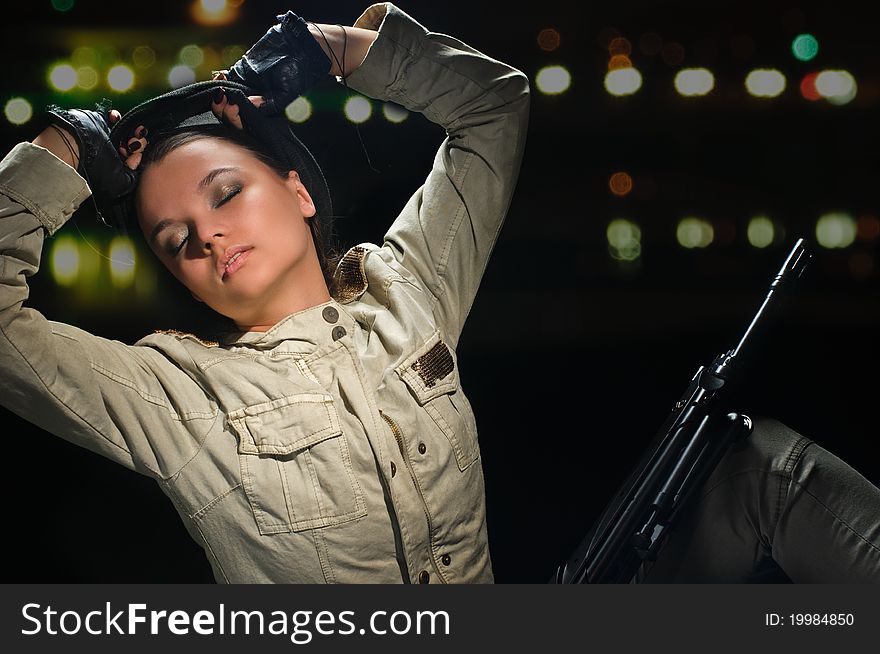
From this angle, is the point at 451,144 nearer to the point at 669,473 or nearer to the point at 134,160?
the point at 134,160

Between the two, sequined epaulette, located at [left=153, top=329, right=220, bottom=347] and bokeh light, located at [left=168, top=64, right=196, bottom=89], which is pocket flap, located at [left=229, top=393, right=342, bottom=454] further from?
bokeh light, located at [left=168, top=64, right=196, bottom=89]

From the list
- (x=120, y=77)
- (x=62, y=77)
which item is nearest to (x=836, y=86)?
(x=120, y=77)

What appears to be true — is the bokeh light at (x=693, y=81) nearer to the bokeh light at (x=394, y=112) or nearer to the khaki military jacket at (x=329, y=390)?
the khaki military jacket at (x=329, y=390)

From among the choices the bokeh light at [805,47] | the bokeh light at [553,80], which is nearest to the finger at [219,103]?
the bokeh light at [553,80]

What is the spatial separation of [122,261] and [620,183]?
1.03 m

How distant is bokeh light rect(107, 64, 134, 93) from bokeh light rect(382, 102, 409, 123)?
1.57ft

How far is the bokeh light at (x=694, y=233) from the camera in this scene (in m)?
2.01

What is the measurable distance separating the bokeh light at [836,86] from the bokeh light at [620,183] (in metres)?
0.48

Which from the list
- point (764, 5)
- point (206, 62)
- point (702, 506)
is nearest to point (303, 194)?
point (206, 62)

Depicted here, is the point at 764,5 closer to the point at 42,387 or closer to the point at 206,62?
the point at 206,62

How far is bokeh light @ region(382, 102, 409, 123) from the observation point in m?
1.81

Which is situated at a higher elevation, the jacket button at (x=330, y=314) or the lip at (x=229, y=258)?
the lip at (x=229, y=258)

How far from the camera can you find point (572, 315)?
6.54 ft

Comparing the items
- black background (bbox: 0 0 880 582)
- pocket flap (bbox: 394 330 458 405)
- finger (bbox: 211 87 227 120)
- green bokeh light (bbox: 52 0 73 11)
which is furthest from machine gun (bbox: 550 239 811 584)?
green bokeh light (bbox: 52 0 73 11)
